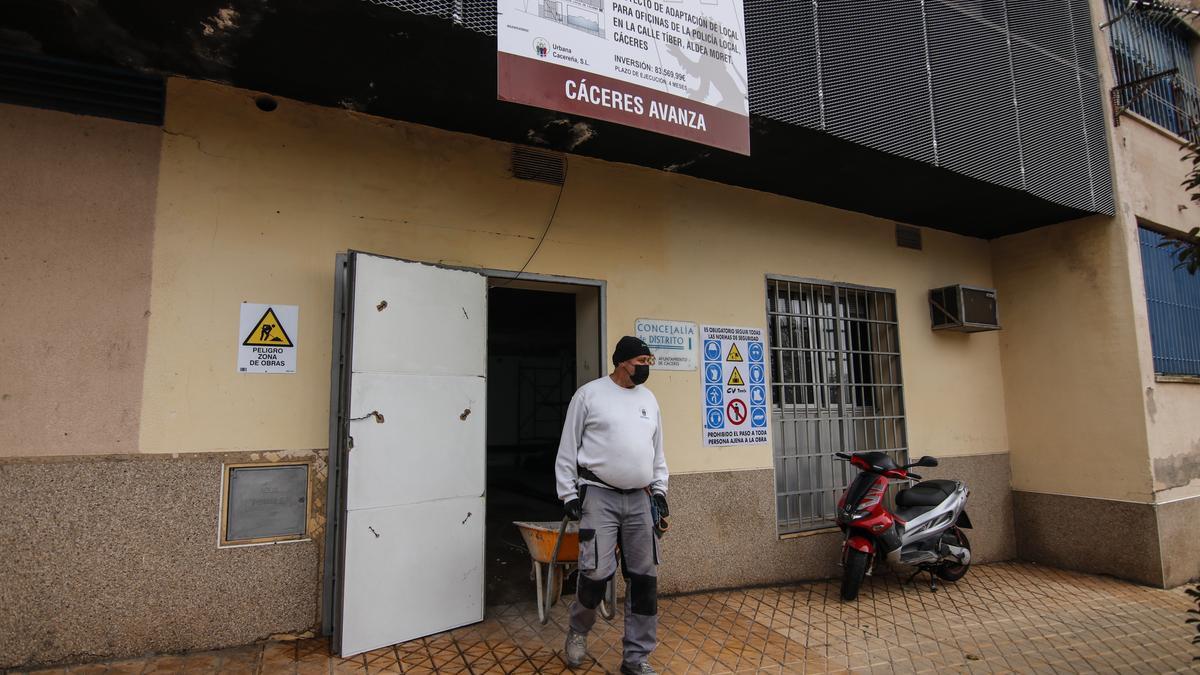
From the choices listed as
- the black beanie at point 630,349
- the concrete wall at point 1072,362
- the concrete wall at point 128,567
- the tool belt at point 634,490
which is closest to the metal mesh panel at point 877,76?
the black beanie at point 630,349

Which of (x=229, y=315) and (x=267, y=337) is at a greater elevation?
(x=229, y=315)

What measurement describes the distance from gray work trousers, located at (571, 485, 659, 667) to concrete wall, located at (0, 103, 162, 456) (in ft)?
8.66

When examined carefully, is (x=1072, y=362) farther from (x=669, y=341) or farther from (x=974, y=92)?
(x=669, y=341)

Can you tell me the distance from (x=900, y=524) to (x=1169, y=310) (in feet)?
14.2

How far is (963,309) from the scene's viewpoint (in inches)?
243

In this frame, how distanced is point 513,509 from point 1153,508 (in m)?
6.76

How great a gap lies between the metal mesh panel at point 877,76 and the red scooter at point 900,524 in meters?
2.60

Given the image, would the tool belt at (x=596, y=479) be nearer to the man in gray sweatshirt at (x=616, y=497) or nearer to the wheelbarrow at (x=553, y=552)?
the man in gray sweatshirt at (x=616, y=497)

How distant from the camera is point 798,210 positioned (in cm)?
566

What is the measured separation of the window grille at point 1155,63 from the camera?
6520 millimetres

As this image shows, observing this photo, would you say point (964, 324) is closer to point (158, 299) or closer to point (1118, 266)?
point (1118, 266)

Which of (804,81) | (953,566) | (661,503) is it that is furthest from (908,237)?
(661,503)

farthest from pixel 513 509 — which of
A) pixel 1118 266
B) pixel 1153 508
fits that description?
pixel 1118 266

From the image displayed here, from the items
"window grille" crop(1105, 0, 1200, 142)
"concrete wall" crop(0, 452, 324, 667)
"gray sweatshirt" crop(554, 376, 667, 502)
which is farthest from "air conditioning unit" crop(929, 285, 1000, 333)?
"concrete wall" crop(0, 452, 324, 667)
